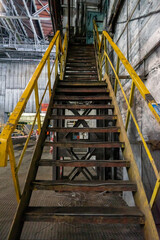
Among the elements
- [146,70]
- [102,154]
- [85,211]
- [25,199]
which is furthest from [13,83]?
[85,211]

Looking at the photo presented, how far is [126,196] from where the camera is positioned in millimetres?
3598

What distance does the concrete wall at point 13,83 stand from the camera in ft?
71.6

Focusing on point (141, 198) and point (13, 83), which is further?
point (13, 83)

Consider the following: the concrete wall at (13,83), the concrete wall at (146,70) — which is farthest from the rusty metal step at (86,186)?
the concrete wall at (13,83)

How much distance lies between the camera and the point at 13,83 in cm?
2192

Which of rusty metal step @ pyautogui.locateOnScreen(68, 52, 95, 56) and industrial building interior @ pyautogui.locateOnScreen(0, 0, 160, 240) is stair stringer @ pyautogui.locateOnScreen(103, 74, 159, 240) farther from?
rusty metal step @ pyautogui.locateOnScreen(68, 52, 95, 56)

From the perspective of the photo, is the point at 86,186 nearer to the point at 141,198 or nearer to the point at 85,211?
the point at 85,211

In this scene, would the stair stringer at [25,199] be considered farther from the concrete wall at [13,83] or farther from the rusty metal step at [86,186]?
the concrete wall at [13,83]

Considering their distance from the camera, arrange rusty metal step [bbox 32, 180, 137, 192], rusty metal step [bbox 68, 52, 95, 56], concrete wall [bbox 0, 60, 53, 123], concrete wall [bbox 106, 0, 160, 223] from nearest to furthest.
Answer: rusty metal step [bbox 32, 180, 137, 192], concrete wall [bbox 106, 0, 160, 223], rusty metal step [bbox 68, 52, 95, 56], concrete wall [bbox 0, 60, 53, 123]

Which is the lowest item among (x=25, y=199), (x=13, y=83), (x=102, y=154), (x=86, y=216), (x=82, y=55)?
(x=86, y=216)

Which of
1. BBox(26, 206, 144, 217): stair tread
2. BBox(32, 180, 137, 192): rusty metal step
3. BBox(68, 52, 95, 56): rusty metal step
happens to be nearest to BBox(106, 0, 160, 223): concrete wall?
BBox(32, 180, 137, 192): rusty metal step

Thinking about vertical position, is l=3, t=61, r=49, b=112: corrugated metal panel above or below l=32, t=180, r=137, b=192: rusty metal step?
above

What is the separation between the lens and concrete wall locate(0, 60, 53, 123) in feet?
71.6

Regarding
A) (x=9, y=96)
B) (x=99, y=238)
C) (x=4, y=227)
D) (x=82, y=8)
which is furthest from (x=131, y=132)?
(x=9, y=96)
